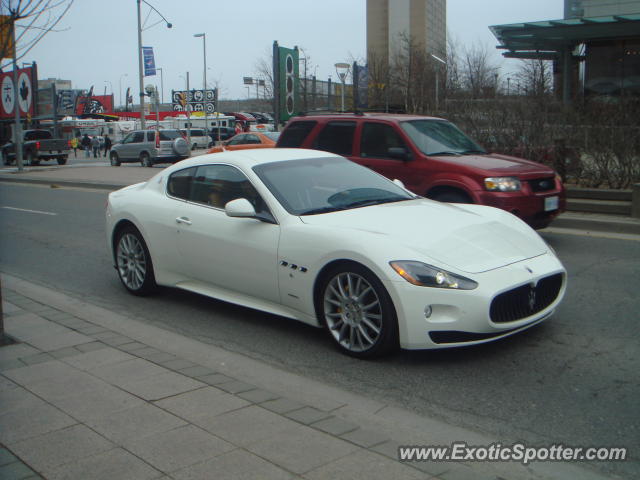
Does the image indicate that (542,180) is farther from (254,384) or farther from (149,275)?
(254,384)

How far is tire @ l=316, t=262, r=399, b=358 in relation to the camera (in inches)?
197

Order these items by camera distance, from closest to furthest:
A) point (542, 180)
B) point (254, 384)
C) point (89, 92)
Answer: point (254, 384), point (542, 180), point (89, 92)

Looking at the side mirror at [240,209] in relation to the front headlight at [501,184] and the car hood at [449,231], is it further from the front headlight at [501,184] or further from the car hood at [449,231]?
the front headlight at [501,184]

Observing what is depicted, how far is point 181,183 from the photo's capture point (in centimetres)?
707

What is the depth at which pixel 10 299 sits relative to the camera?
294 inches

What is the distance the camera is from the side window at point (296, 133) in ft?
36.8

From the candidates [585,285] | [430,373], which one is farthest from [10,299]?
[585,285]

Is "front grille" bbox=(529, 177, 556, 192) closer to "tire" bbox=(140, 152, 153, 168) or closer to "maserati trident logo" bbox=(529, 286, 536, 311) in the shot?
"maserati trident logo" bbox=(529, 286, 536, 311)

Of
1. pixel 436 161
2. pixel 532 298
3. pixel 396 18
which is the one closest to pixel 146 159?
pixel 436 161

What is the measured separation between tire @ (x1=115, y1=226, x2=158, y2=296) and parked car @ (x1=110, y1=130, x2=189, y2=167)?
Answer: 84.5ft

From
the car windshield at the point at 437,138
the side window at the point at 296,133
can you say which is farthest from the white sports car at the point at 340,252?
the side window at the point at 296,133

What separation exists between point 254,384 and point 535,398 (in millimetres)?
1812

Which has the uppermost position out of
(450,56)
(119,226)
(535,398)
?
(450,56)

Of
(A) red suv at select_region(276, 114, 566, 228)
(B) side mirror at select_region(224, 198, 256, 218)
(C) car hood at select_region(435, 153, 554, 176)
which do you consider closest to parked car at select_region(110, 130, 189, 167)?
(A) red suv at select_region(276, 114, 566, 228)
